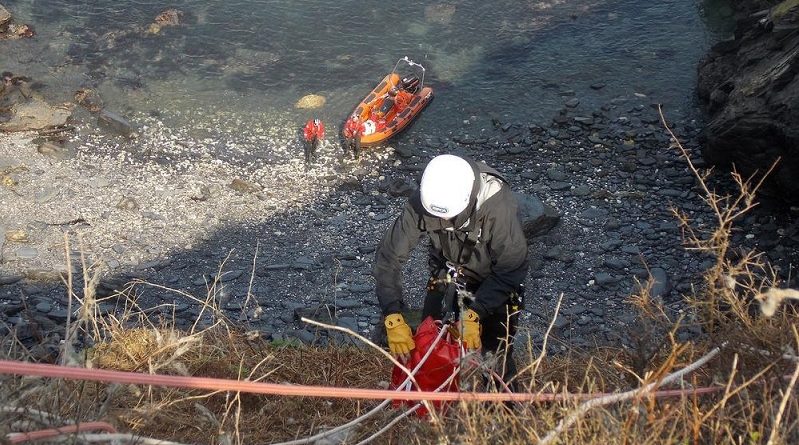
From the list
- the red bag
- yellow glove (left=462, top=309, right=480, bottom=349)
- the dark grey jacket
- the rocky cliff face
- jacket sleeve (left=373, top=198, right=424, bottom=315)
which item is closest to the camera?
the red bag

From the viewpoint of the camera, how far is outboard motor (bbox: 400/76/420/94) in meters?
11.6

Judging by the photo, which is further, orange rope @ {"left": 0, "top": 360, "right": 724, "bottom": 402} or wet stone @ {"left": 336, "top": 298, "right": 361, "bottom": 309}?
wet stone @ {"left": 336, "top": 298, "right": 361, "bottom": 309}

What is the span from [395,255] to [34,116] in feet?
26.9

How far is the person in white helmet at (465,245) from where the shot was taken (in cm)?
435

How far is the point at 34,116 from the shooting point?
10898 mm

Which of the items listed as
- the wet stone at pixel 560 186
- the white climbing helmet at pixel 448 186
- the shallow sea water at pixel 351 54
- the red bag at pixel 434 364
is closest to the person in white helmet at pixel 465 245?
the white climbing helmet at pixel 448 186

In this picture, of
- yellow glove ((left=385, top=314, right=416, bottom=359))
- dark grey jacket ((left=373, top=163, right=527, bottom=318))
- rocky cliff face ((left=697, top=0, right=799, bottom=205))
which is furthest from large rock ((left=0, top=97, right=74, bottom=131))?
rocky cliff face ((left=697, top=0, right=799, bottom=205))

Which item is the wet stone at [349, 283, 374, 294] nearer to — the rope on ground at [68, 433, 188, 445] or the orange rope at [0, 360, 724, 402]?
the orange rope at [0, 360, 724, 402]

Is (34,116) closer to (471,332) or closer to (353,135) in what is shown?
(353,135)

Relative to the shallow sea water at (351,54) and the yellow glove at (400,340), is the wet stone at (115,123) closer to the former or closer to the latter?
the shallow sea water at (351,54)

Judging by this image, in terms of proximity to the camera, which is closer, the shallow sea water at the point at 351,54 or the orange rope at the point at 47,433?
the orange rope at the point at 47,433

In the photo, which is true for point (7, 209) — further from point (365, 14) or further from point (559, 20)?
point (559, 20)

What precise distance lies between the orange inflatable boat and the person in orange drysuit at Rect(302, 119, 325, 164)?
Answer: 1.21 ft

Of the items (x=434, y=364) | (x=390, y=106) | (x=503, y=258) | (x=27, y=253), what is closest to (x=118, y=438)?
(x=434, y=364)
